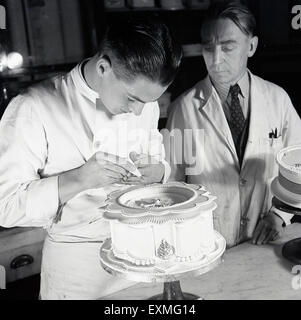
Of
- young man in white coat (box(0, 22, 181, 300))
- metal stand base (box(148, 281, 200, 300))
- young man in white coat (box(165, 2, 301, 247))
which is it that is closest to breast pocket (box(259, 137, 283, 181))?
young man in white coat (box(165, 2, 301, 247))

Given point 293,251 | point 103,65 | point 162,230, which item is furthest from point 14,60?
point 293,251

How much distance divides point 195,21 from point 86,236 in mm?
1220

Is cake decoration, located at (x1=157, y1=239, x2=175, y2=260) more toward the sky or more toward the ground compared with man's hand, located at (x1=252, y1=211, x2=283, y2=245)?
more toward the sky

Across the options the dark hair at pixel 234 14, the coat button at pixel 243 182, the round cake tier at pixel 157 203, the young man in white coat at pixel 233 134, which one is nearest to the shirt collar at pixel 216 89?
the young man in white coat at pixel 233 134

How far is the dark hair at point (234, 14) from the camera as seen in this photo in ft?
4.89

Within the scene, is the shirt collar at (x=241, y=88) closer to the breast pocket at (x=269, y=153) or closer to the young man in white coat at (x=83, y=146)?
the breast pocket at (x=269, y=153)

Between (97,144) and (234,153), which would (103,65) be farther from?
(234,153)

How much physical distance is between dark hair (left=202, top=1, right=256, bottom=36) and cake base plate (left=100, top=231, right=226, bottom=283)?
909mm

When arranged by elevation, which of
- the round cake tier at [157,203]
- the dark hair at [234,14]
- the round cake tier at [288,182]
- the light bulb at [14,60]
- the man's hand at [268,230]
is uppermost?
the dark hair at [234,14]

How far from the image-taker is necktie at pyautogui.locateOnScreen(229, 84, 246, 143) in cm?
161

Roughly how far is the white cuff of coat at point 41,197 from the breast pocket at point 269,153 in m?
0.85

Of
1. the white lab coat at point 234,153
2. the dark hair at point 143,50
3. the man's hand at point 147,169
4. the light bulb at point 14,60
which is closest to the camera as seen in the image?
the dark hair at point 143,50

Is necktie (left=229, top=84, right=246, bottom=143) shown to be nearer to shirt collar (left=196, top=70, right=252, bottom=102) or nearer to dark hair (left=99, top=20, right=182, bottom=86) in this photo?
shirt collar (left=196, top=70, right=252, bottom=102)

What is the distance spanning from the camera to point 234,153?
156cm
